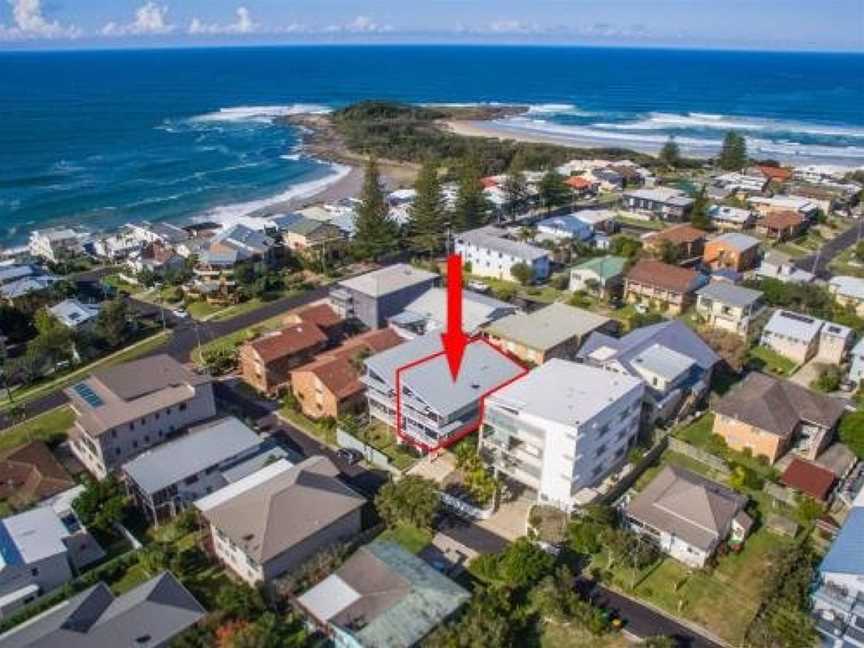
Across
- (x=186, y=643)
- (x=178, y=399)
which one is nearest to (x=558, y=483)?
(x=186, y=643)

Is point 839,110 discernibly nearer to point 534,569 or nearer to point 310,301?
point 310,301

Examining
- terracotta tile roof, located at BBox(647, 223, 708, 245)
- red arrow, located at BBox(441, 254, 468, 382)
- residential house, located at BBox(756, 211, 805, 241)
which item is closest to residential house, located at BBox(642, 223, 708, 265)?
terracotta tile roof, located at BBox(647, 223, 708, 245)

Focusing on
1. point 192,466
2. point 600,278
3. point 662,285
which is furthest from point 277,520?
point 662,285

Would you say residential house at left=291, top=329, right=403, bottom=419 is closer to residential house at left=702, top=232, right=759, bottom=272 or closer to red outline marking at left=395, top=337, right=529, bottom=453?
red outline marking at left=395, top=337, right=529, bottom=453

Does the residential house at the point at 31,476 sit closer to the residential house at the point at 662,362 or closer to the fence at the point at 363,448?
the fence at the point at 363,448

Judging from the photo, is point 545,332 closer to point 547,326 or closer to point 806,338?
point 547,326

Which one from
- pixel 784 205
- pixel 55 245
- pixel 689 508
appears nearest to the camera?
pixel 689 508

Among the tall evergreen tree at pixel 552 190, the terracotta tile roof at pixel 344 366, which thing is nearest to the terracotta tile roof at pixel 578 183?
the tall evergreen tree at pixel 552 190

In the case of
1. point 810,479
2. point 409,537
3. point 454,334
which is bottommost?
point 409,537
